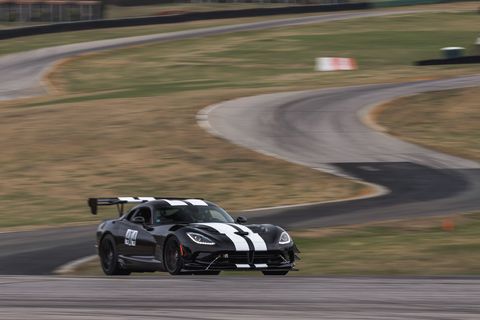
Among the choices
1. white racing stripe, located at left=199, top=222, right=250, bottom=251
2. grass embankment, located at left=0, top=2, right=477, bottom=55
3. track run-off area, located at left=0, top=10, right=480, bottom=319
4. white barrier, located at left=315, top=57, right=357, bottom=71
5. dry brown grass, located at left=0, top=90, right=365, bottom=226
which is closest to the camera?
track run-off area, located at left=0, top=10, right=480, bottom=319

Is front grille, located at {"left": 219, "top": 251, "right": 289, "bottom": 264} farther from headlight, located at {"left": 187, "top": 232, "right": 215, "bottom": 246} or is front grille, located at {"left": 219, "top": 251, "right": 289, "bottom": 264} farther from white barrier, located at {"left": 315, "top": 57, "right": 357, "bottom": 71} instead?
white barrier, located at {"left": 315, "top": 57, "right": 357, "bottom": 71}

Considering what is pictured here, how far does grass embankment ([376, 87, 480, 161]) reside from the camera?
31375 millimetres

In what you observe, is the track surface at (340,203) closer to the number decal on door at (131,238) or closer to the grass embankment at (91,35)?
the number decal on door at (131,238)

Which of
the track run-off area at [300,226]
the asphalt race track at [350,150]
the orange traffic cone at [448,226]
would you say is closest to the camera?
the track run-off area at [300,226]

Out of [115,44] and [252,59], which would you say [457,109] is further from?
[115,44]

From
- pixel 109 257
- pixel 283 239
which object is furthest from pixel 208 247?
pixel 109 257

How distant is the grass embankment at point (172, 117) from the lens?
25422 millimetres

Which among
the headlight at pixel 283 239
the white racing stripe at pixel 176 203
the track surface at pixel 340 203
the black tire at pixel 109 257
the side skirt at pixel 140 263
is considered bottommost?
the track surface at pixel 340 203

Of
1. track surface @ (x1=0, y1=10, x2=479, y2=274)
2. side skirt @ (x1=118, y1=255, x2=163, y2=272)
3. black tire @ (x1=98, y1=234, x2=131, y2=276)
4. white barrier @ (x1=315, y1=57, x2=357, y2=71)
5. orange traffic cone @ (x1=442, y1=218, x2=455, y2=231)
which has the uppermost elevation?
side skirt @ (x1=118, y1=255, x2=163, y2=272)

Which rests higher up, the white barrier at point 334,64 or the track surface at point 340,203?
the track surface at point 340,203

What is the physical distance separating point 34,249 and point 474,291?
955 cm

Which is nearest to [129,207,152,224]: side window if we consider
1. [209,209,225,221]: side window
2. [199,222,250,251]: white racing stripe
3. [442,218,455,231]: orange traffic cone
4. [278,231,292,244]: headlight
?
[209,209,225,221]: side window

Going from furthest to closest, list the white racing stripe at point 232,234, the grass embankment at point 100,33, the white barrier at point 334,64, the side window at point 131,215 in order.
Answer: the grass embankment at point 100,33
the white barrier at point 334,64
the side window at point 131,215
the white racing stripe at point 232,234

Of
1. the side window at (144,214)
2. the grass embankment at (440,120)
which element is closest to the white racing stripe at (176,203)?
the side window at (144,214)
